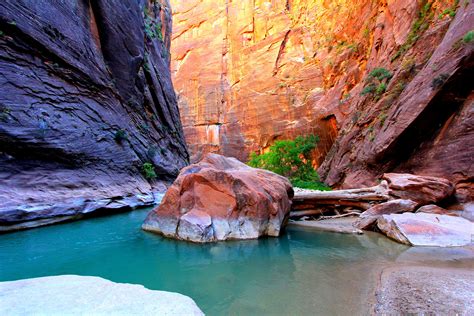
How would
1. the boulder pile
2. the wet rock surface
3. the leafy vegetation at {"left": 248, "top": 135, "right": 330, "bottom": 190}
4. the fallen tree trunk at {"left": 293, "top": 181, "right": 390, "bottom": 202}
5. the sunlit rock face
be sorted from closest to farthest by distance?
the wet rock surface < the boulder pile < the fallen tree trunk at {"left": 293, "top": 181, "right": 390, "bottom": 202} < the leafy vegetation at {"left": 248, "top": 135, "right": 330, "bottom": 190} < the sunlit rock face

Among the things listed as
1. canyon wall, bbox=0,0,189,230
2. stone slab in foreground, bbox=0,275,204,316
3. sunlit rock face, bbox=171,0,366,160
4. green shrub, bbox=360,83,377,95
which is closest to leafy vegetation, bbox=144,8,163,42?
canyon wall, bbox=0,0,189,230

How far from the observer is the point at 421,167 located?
10.5 m

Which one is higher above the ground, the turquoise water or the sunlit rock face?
the sunlit rock face

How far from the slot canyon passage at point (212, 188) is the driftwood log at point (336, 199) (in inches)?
2.1

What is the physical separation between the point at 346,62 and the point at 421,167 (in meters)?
18.9

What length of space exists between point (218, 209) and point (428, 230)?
5038mm

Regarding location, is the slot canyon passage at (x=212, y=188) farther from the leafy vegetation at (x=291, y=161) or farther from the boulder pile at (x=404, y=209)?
the leafy vegetation at (x=291, y=161)

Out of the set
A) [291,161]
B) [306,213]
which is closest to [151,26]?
[291,161]

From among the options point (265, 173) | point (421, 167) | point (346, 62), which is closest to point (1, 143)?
point (265, 173)

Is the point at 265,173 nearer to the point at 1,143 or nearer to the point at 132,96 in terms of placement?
the point at 1,143

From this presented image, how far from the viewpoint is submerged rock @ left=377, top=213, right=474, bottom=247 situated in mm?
5867

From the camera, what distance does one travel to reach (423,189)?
810 cm

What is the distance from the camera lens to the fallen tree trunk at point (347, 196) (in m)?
9.22

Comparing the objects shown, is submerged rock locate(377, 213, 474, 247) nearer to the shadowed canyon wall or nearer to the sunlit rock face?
the shadowed canyon wall
